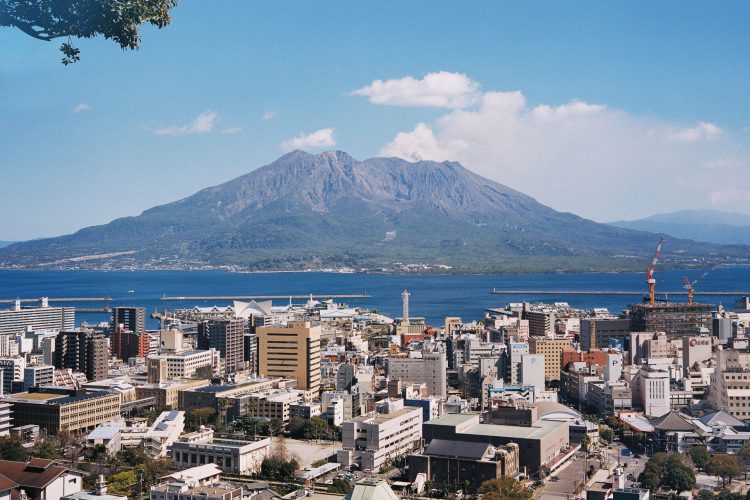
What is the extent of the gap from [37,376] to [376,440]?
6.72 metres

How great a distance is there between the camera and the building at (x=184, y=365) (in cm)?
1518

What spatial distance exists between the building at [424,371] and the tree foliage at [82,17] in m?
12.4

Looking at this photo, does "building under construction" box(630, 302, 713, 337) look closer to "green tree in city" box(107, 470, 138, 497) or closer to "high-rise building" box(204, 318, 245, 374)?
"high-rise building" box(204, 318, 245, 374)

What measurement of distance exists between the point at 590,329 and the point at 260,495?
40.9 ft

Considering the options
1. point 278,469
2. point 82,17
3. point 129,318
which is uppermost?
point 82,17

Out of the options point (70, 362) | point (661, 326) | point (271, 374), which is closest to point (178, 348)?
point (70, 362)

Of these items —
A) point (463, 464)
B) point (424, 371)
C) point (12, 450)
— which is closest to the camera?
point (463, 464)

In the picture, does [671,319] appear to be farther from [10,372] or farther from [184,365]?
[10,372]

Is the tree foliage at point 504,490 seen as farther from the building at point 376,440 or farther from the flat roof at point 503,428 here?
the building at point 376,440

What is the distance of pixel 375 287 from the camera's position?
4731cm

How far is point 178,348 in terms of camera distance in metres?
18.3

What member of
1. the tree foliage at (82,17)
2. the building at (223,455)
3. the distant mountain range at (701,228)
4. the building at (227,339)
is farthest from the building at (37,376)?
the distant mountain range at (701,228)

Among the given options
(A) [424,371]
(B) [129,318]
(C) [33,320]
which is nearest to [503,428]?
(A) [424,371]

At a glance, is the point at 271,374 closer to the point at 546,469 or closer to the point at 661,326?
the point at 546,469
